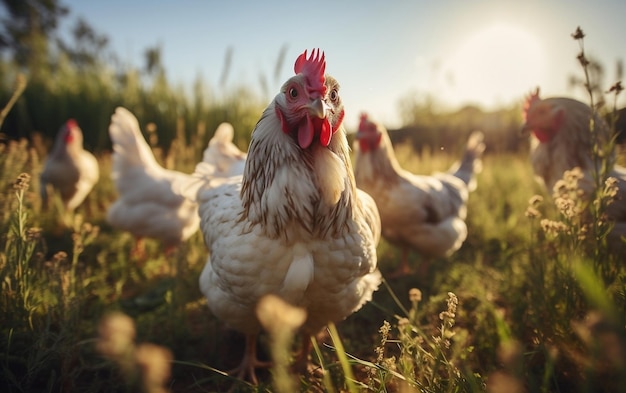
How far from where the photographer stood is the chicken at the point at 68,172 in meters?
4.46

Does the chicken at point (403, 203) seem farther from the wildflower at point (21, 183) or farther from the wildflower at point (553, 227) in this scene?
A: the wildflower at point (21, 183)

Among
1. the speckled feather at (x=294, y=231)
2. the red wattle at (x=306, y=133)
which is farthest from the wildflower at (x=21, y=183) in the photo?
the red wattle at (x=306, y=133)

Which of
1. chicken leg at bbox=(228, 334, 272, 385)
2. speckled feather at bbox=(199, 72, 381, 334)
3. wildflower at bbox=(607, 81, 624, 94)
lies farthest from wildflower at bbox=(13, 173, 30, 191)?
wildflower at bbox=(607, 81, 624, 94)

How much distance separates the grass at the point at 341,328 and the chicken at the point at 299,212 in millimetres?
262

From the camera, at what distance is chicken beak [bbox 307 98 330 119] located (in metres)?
1.30

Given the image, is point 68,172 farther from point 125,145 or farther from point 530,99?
point 530,99

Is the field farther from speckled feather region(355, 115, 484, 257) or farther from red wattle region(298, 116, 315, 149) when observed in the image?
red wattle region(298, 116, 315, 149)

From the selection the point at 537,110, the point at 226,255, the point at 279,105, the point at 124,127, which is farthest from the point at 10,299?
the point at 537,110

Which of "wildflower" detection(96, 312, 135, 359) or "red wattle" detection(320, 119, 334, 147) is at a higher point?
"red wattle" detection(320, 119, 334, 147)

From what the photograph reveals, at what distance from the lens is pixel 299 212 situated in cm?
149

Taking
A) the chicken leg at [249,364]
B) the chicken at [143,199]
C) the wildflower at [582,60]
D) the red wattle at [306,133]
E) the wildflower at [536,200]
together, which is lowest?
the chicken leg at [249,364]

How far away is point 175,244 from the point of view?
376 cm

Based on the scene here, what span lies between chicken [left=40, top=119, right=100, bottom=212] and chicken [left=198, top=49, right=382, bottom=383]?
154 inches

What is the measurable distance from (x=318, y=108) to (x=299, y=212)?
44 centimetres
